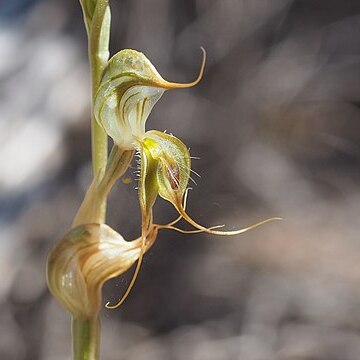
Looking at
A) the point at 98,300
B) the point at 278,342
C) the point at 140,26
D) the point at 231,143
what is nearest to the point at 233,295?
the point at 278,342

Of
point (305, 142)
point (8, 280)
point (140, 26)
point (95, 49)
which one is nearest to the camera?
point (95, 49)

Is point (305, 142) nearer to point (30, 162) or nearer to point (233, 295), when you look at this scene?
point (233, 295)

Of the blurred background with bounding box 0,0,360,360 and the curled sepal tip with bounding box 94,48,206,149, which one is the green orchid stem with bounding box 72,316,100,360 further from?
the blurred background with bounding box 0,0,360,360

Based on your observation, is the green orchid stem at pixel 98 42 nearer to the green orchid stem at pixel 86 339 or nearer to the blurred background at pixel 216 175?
the green orchid stem at pixel 86 339

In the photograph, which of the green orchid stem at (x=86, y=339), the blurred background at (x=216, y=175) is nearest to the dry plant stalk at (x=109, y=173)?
the green orchid stem at (x=86, y=339)

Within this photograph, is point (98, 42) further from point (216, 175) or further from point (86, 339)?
point (216, 175)

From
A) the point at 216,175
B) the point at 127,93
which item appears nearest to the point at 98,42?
the point at 127,93
